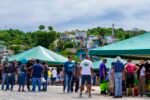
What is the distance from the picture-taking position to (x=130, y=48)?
2316 cm

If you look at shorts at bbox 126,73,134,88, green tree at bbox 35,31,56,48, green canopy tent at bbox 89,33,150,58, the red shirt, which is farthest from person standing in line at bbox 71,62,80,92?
green tree at bbox 35,31,56,48

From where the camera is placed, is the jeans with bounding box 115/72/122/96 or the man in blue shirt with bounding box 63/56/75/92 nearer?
the jeans with bounding box 115/72/122/96

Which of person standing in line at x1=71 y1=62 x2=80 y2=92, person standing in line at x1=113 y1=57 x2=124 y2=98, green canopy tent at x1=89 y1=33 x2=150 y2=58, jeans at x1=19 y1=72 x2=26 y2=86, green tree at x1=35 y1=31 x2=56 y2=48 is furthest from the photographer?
green tree at x1=35 y1=31 x2=56 y2=48

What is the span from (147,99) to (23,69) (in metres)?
7.63

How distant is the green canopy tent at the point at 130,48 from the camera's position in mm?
22688

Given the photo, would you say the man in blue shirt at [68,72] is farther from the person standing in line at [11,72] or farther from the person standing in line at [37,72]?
the person standing in line at [11,72]

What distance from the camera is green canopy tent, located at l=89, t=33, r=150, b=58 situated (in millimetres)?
22688

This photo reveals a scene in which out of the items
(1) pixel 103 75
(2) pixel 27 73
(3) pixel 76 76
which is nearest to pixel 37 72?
(2) pixel 27 73

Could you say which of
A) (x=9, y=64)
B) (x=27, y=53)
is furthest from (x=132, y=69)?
(x=27, y=53)

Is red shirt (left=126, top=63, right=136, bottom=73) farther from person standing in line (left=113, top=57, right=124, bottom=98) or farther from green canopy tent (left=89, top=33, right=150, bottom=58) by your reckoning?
person standing in line (left=113, top=57, right=124, bottom=98)

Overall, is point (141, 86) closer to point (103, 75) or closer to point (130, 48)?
point (130, 48)

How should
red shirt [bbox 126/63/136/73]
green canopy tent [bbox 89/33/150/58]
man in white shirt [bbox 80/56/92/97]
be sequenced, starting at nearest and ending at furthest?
man in white shirt [bbox 80/56/92/97] < red shirt [bbox 126/63/136/73] < green canopy tent [bbox 89/33/150/58]

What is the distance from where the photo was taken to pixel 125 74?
883 inches

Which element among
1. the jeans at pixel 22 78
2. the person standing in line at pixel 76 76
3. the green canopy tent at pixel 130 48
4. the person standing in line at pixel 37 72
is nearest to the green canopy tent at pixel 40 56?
the jeans at pixel 22 78
